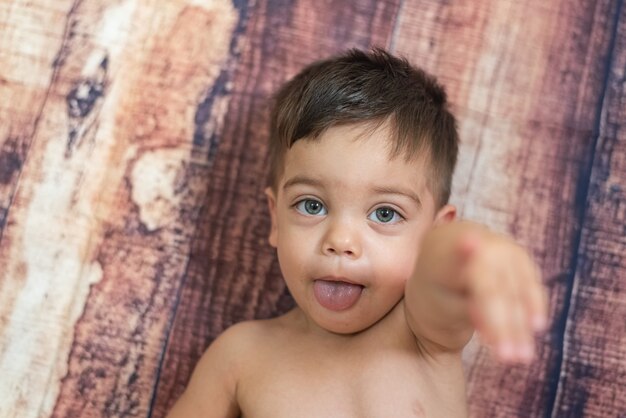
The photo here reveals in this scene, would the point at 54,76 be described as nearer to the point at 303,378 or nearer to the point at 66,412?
the point at 66,412

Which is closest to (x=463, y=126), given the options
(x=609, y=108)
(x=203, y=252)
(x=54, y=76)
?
(x=609, y=108)

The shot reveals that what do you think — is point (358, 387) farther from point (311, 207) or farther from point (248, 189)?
point (248, 189)

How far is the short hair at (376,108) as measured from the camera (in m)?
1.17

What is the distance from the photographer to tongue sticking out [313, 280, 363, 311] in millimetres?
1163

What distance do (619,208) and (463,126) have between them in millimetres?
308

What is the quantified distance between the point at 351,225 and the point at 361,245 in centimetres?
3

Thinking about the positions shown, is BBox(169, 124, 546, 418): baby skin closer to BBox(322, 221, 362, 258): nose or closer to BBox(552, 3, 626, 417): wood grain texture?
BBox(322, 221, 362, 258): nose

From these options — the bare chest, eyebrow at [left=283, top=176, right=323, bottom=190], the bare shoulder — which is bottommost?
the bare shoulder

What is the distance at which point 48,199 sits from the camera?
1.45 meters

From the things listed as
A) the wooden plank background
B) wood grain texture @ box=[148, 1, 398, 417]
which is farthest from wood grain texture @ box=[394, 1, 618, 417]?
wood grain texture @ box=[148, 1, 398, 417]

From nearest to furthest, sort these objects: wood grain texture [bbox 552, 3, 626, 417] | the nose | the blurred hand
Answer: the blurred hand → the nose → wood grain texture [bbox 552, 3, 626, 417]

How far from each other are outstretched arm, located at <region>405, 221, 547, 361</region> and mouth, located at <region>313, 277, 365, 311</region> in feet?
0.29

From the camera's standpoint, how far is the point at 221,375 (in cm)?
132

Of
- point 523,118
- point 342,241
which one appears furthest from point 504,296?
point 523,118
